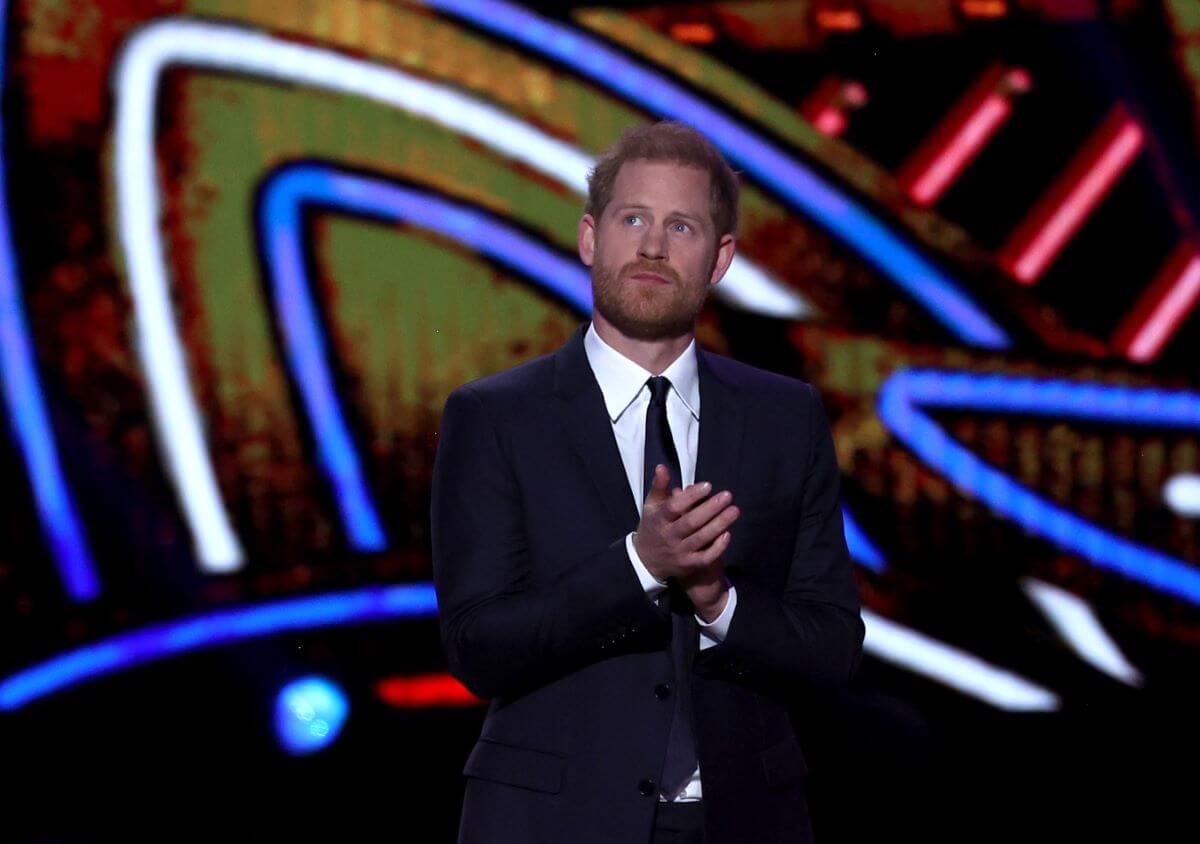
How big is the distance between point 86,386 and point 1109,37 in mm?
3095

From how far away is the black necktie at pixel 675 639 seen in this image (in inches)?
62.9

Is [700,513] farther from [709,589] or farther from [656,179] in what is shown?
[656,179]

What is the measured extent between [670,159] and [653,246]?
0.37 feet

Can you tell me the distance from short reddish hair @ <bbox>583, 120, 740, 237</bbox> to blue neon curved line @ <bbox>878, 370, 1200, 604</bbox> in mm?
2726

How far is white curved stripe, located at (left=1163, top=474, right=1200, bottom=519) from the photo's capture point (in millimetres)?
4301

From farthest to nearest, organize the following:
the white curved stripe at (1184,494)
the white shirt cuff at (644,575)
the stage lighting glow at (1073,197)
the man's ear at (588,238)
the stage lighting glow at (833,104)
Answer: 1. the stage lighting glow at (833,104)
2. the stage lighting glow at (1073,197)
3. the white curved stripe at (1184,494)
4. the man's ear at (588,238)
5. the white shirt cuff at (644,575)

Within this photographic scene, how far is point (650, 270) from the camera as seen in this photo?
5.50 ft

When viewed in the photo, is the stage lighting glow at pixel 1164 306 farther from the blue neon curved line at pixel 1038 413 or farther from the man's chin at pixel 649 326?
the man's chin at pixel 649 326

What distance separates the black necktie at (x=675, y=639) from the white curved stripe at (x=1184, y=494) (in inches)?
119

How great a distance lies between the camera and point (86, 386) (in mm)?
4492

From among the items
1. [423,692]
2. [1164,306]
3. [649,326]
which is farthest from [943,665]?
[649,326]

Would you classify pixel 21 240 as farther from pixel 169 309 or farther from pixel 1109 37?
pixel 1109 37

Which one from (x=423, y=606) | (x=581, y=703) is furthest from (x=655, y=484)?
(x=423, y=606)

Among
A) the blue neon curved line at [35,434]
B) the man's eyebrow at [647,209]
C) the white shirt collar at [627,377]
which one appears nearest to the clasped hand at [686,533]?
the white shirt collar at [627,377]
